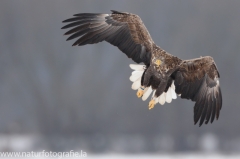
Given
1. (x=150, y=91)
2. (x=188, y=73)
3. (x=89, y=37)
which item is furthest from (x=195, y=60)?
(x=89, y=37)

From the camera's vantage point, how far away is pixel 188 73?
9.52 m

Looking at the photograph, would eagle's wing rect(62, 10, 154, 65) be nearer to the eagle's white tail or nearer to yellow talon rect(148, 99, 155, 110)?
the eagle's white tail

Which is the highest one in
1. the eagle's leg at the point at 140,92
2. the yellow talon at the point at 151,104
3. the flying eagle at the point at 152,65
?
the flying eagle at the point at 152,65

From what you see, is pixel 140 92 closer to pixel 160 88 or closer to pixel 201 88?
pixel 160 88

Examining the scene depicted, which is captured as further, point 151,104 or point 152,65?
point 151,104

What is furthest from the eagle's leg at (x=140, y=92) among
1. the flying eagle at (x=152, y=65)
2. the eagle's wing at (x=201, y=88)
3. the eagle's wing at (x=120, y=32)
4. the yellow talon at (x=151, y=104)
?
the eagle's wing at (x=201, y=88)

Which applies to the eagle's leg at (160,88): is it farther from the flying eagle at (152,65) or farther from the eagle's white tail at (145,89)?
the eagle's white tail at (145,89)

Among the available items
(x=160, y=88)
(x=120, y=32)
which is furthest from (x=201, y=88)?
(x=120, y=32)

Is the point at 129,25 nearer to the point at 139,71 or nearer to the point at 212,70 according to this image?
the point at 139,71

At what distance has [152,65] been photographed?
9.16 m

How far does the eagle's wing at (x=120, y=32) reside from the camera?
9.24m

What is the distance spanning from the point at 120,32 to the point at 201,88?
1698 mm

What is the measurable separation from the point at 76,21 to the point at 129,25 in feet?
2.85

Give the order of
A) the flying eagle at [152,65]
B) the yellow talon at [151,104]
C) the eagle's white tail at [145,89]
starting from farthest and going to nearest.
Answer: the eagle's white tail at [145,89]
the yellow talon at [151,104]
the flying eagle at [152,65]
